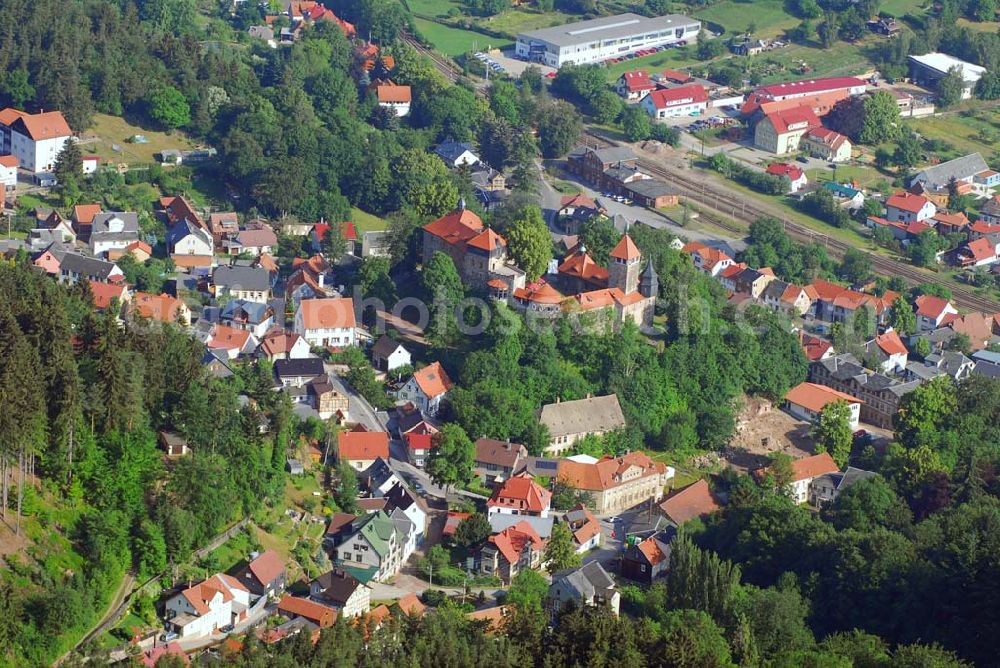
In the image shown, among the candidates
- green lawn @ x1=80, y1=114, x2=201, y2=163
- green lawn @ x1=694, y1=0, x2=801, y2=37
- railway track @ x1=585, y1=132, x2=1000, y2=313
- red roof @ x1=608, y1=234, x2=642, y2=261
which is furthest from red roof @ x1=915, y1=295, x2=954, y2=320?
green lawn @ x1=694, y1=0, x2=801, y2=37

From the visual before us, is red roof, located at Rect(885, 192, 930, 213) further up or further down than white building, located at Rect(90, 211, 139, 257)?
further down

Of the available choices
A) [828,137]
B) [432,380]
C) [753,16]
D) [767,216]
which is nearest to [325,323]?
[432,380]

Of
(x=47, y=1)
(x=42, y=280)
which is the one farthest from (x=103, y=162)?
(x=42, y=280)

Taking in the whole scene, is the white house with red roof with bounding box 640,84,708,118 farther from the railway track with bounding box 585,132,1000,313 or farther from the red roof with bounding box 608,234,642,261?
the red roof with bounding box 608,234,642,261

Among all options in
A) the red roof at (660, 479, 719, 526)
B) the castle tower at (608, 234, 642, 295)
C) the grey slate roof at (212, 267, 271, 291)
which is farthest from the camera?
the grey slate roof at (212, 267, 271, 291)

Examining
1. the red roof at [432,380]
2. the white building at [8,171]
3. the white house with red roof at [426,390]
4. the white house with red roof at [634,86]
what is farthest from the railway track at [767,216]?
the white building at [8,171]

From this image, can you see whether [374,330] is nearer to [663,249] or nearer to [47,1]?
[663,249]
